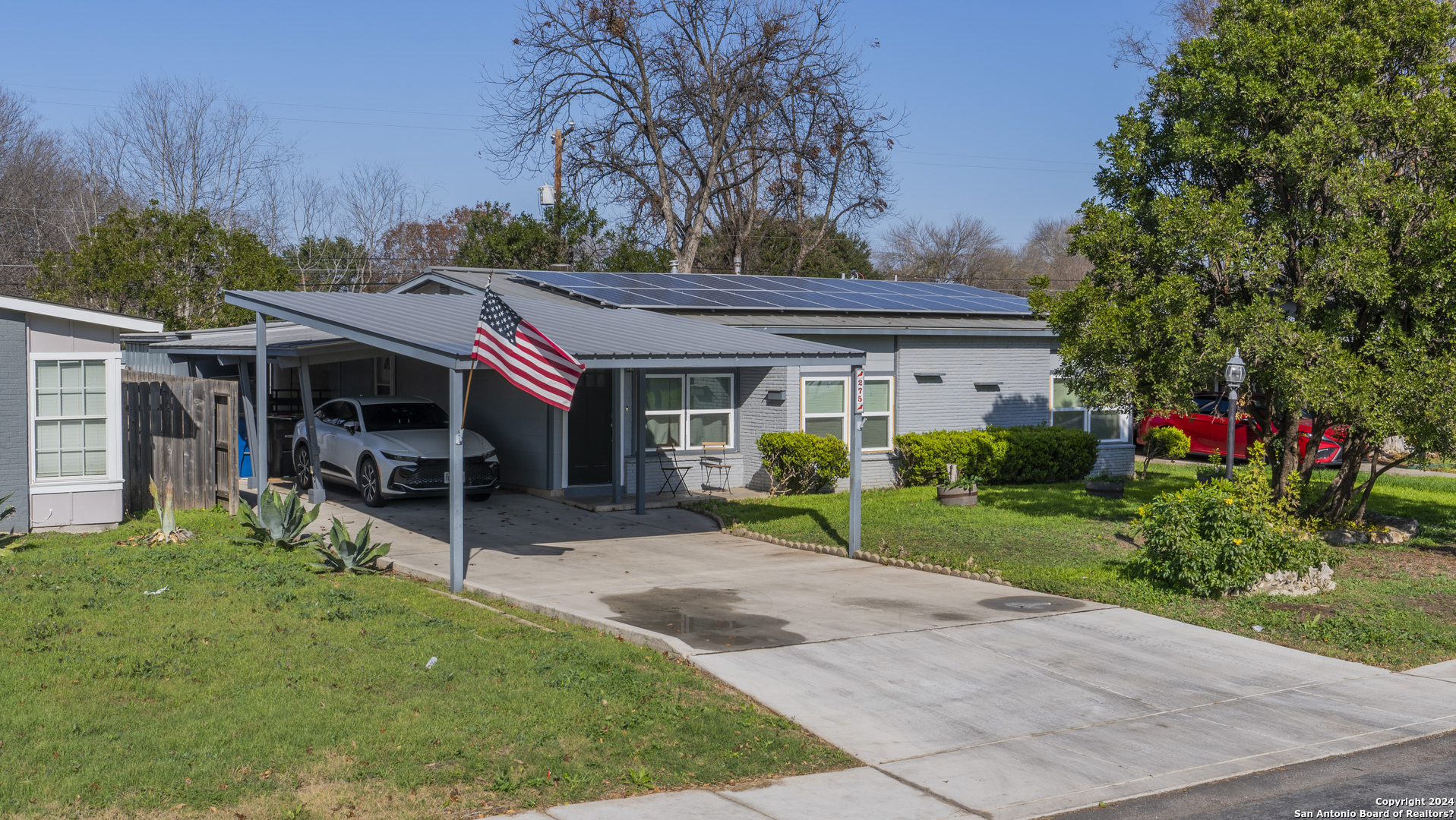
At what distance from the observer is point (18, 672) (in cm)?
763

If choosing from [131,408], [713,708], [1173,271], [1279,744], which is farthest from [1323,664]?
[131,408]

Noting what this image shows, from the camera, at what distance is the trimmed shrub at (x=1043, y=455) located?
20.4 metres

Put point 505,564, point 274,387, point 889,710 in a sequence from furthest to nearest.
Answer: point 274,387
point 505,564
point 889,710

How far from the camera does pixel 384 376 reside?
21.5 metres

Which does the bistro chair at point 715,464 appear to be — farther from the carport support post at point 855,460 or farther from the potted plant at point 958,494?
the carport support post at point 855,460

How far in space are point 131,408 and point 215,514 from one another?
2.30 m

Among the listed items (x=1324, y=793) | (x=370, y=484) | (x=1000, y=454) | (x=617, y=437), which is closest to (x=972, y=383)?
(x=1000, y=454)

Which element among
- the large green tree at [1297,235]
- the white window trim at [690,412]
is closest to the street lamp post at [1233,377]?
the large green tree at [1297,235]

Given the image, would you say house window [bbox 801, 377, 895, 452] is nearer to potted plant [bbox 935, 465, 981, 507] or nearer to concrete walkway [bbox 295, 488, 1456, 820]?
potted plant [bbox 935, 465, 981, 507]

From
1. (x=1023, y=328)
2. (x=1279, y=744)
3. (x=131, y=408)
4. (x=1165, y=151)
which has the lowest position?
(x=1279, y=744)

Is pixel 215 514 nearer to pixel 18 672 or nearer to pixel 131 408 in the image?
pixel 131 408

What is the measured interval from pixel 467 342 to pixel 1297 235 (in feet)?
33.2

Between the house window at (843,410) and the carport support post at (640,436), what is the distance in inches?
118

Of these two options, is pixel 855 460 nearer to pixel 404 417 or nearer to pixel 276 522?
pixel 276 522
